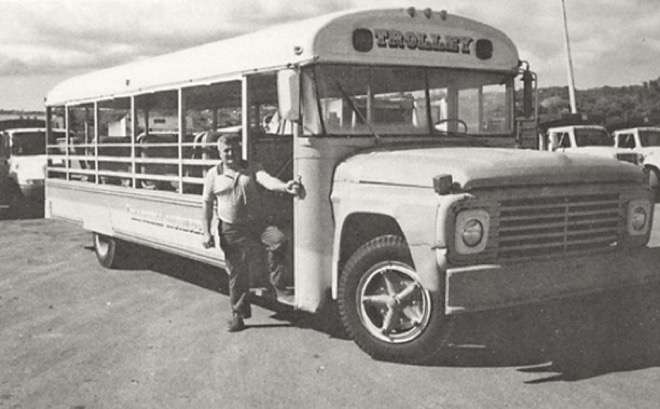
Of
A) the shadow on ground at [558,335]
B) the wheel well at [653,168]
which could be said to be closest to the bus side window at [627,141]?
the wheel well at [653,168]

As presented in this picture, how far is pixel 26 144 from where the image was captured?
727 inches

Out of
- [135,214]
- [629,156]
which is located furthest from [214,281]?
[629,156]

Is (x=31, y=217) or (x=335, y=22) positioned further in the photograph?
(x=31, y=217)

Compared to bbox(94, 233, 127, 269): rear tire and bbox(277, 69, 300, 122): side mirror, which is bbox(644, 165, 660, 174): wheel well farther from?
bbox(277, 69, 300, 122): side mirror

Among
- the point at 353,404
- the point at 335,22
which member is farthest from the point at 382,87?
the point at 353,404

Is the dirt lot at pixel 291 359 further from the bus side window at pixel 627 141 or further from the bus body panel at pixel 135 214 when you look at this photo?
the bus side window at pixel 627 141

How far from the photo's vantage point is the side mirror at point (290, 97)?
5.81m

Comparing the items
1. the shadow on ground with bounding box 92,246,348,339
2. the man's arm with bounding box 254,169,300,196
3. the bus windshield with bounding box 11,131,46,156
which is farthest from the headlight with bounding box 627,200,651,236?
the bus windshield with bounding box 11,131,46,156

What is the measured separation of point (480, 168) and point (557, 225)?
711 mm

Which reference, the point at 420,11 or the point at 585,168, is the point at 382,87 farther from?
the point at 585,168

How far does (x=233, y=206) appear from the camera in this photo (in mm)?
6516

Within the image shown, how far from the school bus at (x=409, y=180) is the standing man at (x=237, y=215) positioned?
25cm

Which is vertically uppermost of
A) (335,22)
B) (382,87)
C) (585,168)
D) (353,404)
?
(335,22)

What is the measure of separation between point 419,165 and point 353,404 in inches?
63.3
